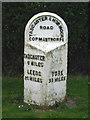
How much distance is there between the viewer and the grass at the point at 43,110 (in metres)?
5.30

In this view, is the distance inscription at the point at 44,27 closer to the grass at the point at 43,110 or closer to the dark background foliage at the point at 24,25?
the grass at the point at 43,110

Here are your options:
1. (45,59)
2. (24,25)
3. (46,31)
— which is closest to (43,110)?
(45,59)

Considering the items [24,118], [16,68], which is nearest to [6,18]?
[16,68]

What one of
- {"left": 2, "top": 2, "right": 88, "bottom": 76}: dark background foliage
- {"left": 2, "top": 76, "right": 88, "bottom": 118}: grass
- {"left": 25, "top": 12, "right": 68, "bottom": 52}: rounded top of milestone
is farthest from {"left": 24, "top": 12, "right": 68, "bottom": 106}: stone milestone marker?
{"left": 2, "top": 2, "right": 88, "bottom": 76}: dark background foliage

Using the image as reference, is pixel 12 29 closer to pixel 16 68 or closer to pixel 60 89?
pixel 16 68

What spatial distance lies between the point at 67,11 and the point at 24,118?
430 centimetres

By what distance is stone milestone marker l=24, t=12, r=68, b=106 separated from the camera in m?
5.55

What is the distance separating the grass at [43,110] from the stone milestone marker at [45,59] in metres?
0.24

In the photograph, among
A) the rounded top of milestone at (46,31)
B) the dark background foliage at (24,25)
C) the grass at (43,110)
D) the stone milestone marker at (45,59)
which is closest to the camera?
the grass at (43,110)

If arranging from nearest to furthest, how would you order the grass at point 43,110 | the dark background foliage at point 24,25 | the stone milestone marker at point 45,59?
the grass at point 43,110 < the stone milestone marker at point 45,59 < the dark background foliage at point 24,25

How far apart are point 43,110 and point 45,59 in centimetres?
119

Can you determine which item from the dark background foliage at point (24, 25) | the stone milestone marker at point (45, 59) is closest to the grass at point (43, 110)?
the stone milestone marker at point (45, 59)

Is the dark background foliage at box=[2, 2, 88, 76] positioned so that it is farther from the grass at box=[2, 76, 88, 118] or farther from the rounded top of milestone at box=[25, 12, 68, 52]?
the rounded top of milestone at box=[25, 12, 68, 52]

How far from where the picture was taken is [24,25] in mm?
8094
